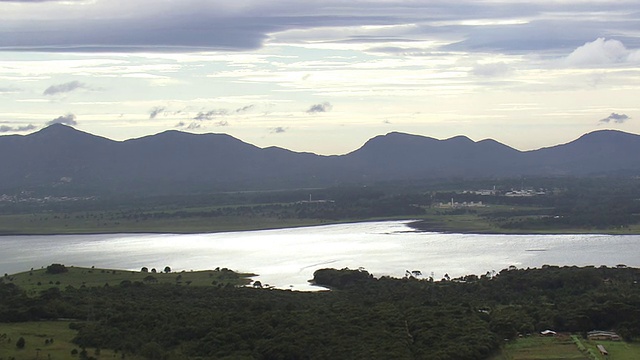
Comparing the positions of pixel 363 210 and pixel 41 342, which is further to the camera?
pixel 363 210

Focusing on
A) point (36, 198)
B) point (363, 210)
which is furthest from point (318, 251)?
point (36, 198)

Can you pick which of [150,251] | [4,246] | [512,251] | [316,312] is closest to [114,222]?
[4,246]

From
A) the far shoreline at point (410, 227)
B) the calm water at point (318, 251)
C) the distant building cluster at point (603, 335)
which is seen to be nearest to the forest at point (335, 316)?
the distant building cluster at point (603, 335)

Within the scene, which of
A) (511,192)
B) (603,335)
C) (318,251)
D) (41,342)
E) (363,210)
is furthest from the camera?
(511,192)

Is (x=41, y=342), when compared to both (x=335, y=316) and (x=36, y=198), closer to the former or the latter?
(x=335, y=316)

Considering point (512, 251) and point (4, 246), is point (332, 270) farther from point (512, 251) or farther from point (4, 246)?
point (4, 246)

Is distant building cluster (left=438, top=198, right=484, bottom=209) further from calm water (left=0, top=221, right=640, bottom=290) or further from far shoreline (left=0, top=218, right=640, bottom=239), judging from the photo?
calm water (left=0, top=221, right=640, bottom=290)
